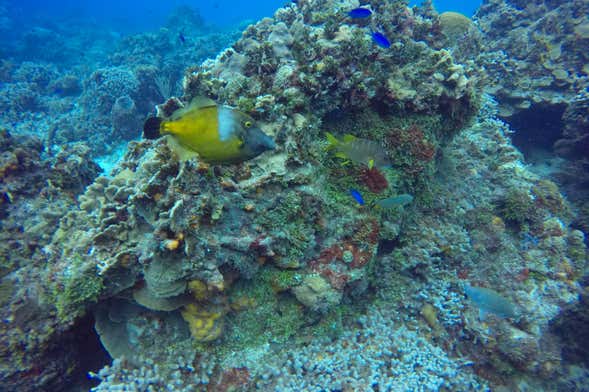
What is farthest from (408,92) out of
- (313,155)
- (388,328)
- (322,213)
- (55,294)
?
(55,294)

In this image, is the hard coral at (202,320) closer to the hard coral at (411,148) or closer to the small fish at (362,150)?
the small fish at (362,150)

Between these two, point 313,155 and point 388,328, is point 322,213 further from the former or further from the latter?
point 388,328

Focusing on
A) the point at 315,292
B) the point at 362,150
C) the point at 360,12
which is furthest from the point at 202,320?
the point at 360,12

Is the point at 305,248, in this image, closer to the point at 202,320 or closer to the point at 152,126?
the point at 202,320

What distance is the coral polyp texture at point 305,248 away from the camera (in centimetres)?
310

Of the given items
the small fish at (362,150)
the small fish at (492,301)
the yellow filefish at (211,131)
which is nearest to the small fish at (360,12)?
the small fish at (362,150)

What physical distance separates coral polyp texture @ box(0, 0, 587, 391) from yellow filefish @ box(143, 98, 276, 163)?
0.08 metres

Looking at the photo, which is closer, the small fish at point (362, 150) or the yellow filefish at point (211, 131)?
the yellow filefish at point (211, 131)

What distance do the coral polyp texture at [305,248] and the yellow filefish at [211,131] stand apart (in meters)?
0.08

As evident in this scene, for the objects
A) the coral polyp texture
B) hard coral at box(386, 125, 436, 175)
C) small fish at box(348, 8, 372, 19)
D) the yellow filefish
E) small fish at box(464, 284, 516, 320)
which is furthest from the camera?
small fish at box(348, 8, 372, 19)

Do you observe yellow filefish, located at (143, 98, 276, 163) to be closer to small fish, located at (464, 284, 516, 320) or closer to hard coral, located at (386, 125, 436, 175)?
hard coral, located at (386, 125, 436, 175)

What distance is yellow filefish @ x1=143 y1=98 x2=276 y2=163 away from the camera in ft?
6.08

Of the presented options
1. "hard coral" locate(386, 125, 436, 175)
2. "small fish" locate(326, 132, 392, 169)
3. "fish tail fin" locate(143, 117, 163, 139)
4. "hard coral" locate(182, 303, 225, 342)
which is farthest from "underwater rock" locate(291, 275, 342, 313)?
"fish tail fin" locate(143, 117, 163, 139)

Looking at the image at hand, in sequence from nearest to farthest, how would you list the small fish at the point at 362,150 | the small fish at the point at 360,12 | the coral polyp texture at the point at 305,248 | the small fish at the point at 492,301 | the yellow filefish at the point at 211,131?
the yellow filefish at the point at 211,131 < the coral polyp texture at the point at 305,248 < the small fish at the point at 362,150 < the small fish at the point at 492,301 < the small fish at the point at 360,12
